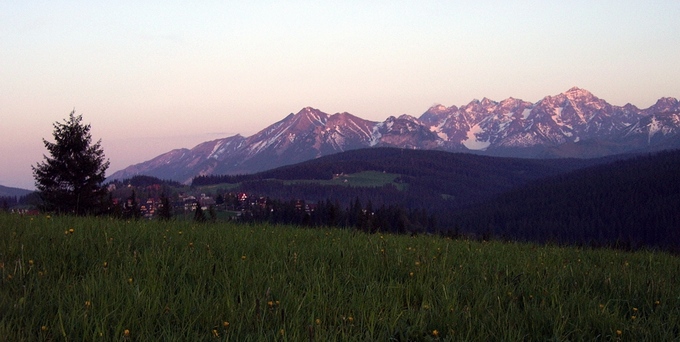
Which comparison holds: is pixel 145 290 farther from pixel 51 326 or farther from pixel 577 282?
pixel 577 282

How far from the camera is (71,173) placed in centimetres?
3553

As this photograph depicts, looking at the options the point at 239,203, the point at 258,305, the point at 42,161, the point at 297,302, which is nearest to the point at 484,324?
the point at 297,302

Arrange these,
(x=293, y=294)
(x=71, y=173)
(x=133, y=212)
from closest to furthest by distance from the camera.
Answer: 1. (x=293, y=294)
2. (x=133, y=212)
3. (x=71, y=173)

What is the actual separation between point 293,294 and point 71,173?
3527 cm

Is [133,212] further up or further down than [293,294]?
further up

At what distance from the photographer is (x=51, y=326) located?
13.3ft

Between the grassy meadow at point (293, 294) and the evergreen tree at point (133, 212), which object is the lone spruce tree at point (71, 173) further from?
the grassy meadow at point (293, 294)

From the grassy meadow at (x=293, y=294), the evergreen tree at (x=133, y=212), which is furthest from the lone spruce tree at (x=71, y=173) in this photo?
the grassy meadow at (x=293, y=294)

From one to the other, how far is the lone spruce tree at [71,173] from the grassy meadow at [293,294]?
29.7 m

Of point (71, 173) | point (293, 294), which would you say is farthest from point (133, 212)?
point (71, 173)

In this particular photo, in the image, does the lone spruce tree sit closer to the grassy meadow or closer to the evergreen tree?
the evergreen tree

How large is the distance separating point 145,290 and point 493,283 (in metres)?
4.05

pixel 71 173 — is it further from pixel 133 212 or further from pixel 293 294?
pixel 293 294

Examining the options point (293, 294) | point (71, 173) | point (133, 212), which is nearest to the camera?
point (293, 294)
